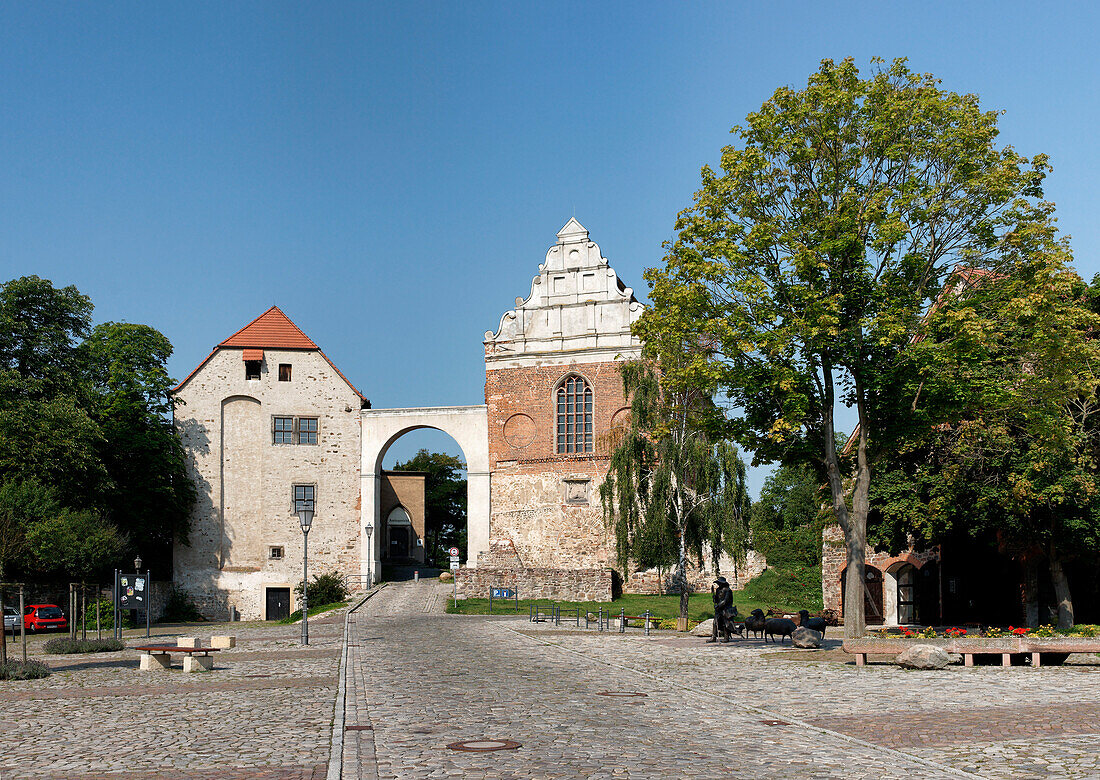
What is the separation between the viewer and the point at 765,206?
64.9 ft

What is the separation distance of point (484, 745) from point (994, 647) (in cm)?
1151

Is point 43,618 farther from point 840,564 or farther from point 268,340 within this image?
point 840,564

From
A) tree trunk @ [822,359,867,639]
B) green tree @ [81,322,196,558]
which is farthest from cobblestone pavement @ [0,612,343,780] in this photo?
green tree @ [81,322,196,558]

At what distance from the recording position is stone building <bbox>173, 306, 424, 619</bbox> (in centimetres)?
4662

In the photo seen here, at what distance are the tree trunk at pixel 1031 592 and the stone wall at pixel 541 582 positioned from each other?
16626mm

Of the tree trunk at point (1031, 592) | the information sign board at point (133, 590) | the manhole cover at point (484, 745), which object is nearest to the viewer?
the manhole cover at point (484, 745)

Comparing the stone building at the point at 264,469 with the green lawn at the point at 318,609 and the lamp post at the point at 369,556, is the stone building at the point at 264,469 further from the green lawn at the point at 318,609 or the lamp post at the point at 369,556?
the green lawn at the point at 318,609

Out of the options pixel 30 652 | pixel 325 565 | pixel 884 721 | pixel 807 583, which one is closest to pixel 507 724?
pixel 884 721

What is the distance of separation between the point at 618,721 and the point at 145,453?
124 feet

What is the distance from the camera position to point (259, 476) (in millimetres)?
47375

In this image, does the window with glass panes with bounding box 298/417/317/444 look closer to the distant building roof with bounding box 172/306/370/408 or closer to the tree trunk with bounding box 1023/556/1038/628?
the distant building roof with bounding box 172/306/370/408

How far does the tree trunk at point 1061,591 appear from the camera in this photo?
2481cm

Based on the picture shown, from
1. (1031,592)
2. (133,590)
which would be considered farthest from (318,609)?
(1031,592)

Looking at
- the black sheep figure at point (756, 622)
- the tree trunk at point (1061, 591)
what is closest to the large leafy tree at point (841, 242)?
the black sheep figure at point (756, 622)
